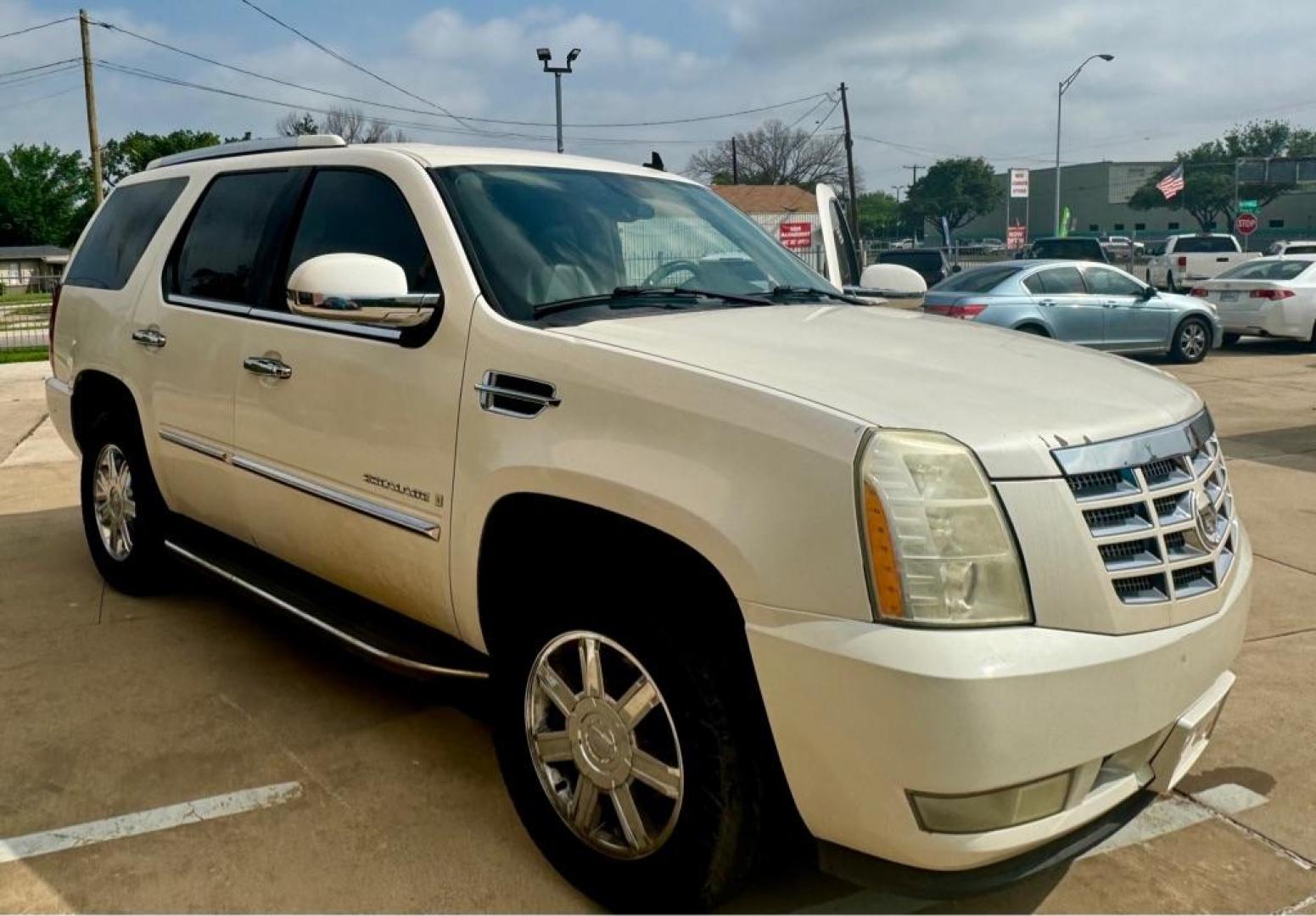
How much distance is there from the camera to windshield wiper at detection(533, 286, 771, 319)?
3.06 meters

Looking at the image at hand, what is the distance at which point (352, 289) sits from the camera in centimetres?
296

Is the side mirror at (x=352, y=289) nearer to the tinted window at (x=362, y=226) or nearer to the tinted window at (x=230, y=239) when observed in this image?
the tinted window at (x=362, y=226)

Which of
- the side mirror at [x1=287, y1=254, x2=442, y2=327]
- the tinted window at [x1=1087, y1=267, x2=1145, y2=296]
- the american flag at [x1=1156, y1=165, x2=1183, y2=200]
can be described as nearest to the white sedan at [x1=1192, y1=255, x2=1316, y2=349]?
the tinted window at [x1=1087, y1=267, x2=1145, y2=296]

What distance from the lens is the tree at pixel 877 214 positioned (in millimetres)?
114312

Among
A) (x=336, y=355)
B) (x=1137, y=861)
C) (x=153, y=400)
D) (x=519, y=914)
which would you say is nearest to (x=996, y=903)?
(x=1137, y=861)

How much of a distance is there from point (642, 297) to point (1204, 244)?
3111 cm

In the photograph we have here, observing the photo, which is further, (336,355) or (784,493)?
(336,355)

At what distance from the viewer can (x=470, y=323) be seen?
2.99 m

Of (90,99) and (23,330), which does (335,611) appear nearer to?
(23,330)

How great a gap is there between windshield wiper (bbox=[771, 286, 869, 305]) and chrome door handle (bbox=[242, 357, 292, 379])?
5.29 feet

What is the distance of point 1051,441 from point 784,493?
55 cm

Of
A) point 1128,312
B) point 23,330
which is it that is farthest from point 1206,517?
point 23,330

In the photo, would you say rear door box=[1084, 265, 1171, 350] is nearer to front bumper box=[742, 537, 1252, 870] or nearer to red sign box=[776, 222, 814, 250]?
red sign box=[776, 222, 814, 250]

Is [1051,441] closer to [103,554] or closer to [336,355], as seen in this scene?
[336,355]
